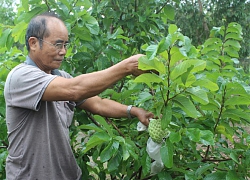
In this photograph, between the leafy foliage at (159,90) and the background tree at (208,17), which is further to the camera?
the background tree at (208,17)

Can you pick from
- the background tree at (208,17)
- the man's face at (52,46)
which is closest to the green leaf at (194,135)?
the man's face at (52,46)

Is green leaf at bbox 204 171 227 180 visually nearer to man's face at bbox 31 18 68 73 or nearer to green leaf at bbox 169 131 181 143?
green leaf at bbox 169 131 181 143

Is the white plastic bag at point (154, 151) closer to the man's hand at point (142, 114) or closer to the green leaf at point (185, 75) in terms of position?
the man's hand at point (142, 114)

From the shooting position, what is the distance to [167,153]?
1.28m

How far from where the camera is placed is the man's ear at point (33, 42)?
5.03 ft

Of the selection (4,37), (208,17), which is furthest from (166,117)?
(208,17)

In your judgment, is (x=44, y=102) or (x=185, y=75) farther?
(x=44, y=102)

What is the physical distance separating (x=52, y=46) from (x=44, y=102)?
0.94ft

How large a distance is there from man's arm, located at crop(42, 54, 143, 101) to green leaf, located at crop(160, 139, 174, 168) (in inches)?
13.3

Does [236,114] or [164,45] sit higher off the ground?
[164,45]

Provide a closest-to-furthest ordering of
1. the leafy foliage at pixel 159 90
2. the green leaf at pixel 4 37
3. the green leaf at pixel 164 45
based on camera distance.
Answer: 1. the green leaf at pixel 164 45
2. the leafy foliage at pixel 159 90
3. the green leaf at pixel 4 37

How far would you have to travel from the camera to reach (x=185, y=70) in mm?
1111

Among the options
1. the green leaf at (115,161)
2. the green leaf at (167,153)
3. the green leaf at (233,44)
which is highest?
the green leaf at (233,44)

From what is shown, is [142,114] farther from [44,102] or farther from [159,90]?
[44,102]
